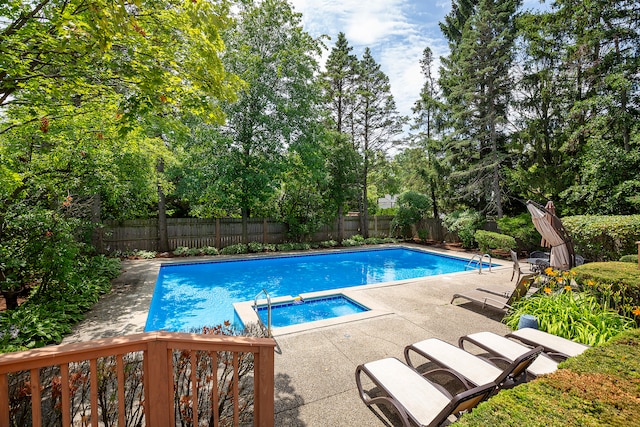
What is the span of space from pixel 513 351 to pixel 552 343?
0.65 m

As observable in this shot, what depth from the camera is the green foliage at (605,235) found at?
751cm

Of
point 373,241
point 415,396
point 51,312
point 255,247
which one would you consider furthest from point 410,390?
point 373,241

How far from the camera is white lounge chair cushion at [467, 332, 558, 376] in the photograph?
2852 millimetres

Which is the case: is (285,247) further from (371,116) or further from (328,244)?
(371,116)

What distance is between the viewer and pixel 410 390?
2.50 meters

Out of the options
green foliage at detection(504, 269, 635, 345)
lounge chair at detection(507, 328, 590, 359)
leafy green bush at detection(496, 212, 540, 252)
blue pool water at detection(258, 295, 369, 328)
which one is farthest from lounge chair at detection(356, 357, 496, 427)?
leafy green bush at detection(496, 212, 540, 252)

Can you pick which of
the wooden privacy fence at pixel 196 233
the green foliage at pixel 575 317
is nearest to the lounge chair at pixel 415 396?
the green foliage at pixel 575 317

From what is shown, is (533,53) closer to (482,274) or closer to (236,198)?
(482,274)

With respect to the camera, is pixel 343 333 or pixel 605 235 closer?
pixel 343 333

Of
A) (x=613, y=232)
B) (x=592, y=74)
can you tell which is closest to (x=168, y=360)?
(x=613, y=232)

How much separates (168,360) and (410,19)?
394 inches

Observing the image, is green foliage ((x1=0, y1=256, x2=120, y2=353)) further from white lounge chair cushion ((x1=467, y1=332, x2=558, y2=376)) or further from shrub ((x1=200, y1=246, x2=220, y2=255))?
shrub ((x1=200, y1=246, x2=220, y2=255))

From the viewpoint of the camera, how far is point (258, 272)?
10.7m

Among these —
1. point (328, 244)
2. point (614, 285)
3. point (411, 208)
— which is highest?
point (411, 208)
